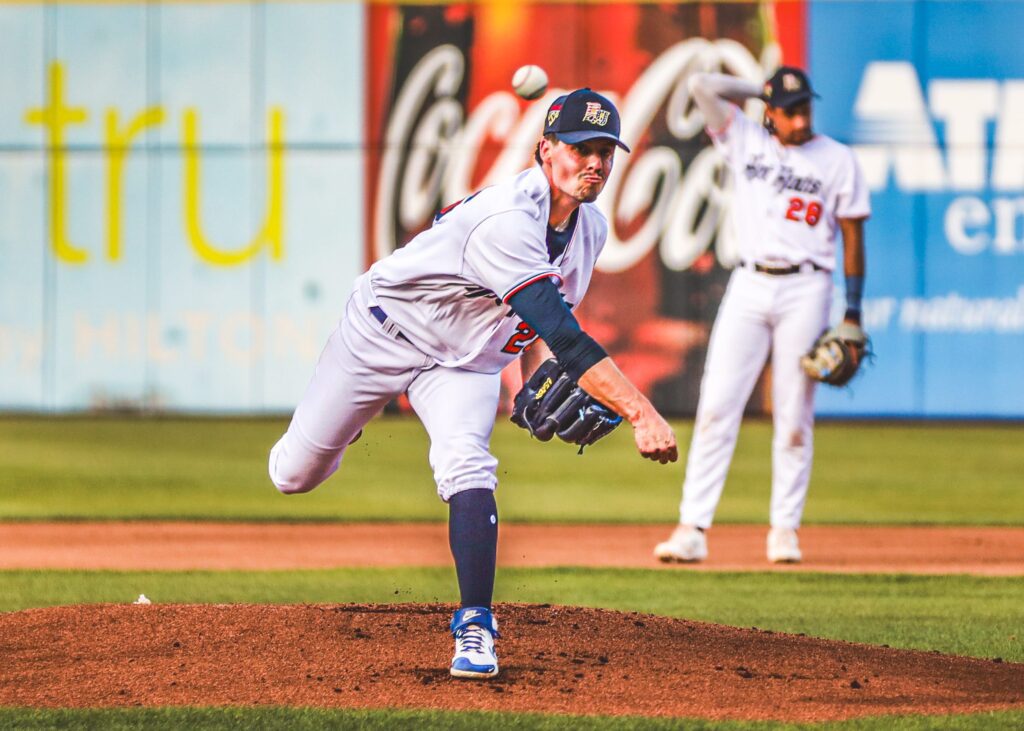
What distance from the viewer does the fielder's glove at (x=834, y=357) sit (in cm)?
812

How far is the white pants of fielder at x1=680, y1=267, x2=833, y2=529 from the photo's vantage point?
822 cm

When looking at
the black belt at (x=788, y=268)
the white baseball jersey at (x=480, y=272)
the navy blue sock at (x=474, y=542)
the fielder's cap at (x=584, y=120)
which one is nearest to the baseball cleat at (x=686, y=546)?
the black belt at (x=788, y=268)

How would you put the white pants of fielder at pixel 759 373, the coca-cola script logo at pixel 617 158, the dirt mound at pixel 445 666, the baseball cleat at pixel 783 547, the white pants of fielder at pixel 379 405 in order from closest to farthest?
the dirt mound at pixel 445 666 < the white pants of fielder at pixel 379 405 < the white pants of fielder at pixel 759 373 < the baseball cleat at pixel 783 547 < the coca-cola script logo at pixel 617 158

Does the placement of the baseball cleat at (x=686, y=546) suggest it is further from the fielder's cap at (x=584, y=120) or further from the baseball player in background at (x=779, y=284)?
the fielder's cap at (x=584, y=120)

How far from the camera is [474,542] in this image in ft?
16.8

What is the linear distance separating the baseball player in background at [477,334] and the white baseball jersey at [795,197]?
2.95 m

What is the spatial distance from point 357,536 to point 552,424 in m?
4.89

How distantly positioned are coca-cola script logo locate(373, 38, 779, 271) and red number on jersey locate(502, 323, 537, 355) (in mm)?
13099

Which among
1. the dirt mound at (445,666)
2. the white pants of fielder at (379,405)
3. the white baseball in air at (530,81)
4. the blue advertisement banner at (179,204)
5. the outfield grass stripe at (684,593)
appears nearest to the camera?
the dirt mound at (445,666)

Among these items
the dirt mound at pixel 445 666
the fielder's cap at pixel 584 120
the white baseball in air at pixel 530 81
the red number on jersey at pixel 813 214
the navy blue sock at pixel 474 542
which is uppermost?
the white baseball in air at pixel 530 81

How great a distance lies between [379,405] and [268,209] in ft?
45.2

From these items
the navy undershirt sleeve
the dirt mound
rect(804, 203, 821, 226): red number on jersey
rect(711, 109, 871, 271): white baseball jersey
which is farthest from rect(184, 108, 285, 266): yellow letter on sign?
the navy undershirt sleeve

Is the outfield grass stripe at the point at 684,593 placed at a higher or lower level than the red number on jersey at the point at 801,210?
lower

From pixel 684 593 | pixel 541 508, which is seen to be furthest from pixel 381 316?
pixel 541 508
